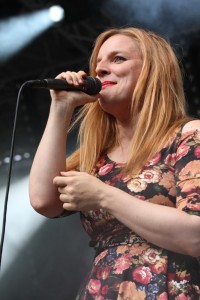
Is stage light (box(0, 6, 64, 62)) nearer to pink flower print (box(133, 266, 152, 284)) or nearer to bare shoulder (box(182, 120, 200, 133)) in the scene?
bare shoulder (box(182, 120, 200, 133))

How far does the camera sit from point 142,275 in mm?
1494

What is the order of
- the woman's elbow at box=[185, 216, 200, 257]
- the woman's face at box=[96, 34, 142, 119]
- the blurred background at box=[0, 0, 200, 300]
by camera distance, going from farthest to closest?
1. the blurred background at box=[0, 0, 200, 300]
2. the woman's face at box=[96, 34, 142, 119]
3. the woman's elbow at box=[185, 216, 200, 257]

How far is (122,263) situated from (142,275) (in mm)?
58

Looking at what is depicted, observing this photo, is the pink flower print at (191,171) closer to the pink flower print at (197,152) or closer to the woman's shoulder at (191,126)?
the pink flower print at (197,152)

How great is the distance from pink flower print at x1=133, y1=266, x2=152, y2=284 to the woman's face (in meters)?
0.47

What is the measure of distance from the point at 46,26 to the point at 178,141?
122 inches

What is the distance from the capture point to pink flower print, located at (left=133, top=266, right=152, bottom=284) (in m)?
1.49

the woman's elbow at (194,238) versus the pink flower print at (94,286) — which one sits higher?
the woman's elbow at (194,238)

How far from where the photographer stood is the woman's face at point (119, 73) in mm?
1745

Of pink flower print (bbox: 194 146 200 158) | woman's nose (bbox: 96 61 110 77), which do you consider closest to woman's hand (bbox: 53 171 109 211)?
pink flower print (bbox: 194 146 200 158)

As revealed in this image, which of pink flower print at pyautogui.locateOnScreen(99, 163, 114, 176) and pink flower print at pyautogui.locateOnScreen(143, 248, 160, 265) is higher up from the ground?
pink flower print at pyautogui.locateOnScreen(99, 163, 114, 176)

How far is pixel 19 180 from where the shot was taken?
485cm

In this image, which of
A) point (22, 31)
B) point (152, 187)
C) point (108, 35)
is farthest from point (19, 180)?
point (152, 187)

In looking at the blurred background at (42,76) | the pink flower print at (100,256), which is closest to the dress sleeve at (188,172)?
the pink flower print at (100,256)
